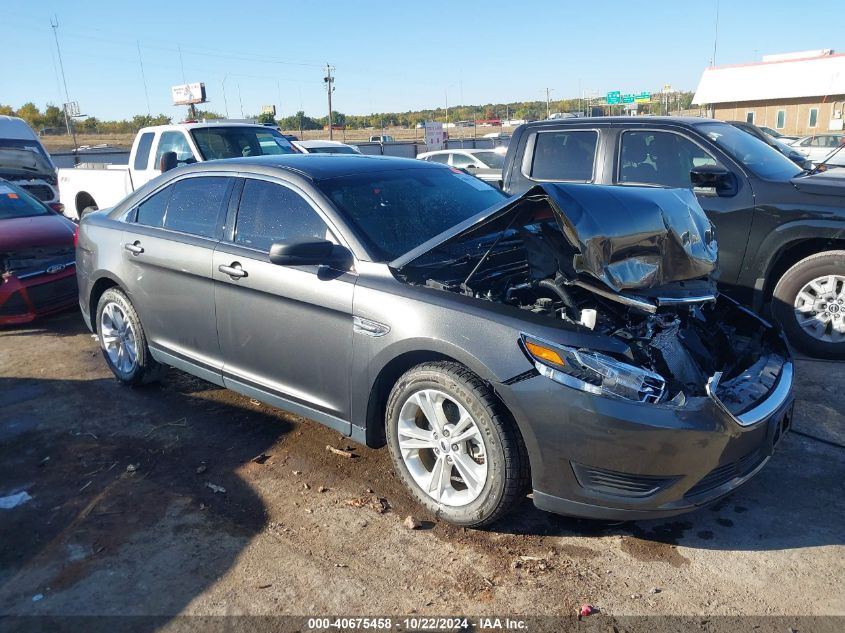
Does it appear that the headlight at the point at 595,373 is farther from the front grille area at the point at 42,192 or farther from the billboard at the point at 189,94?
the billboard at the point at 189,94

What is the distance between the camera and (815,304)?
5.25 m

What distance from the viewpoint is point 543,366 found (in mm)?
2859

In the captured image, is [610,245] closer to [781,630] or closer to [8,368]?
[781,630]

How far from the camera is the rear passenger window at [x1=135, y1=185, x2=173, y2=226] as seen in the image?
4797mm

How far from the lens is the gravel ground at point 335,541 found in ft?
9.12

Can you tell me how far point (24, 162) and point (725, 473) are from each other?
489 inches

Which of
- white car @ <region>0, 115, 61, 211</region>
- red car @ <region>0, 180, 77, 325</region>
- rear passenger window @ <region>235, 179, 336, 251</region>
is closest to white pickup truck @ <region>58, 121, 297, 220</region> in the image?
white car @ <region>0, 115, 61, 211</region>

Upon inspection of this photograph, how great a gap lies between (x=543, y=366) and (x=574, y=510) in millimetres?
655

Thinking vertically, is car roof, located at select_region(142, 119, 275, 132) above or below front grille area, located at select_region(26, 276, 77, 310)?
above

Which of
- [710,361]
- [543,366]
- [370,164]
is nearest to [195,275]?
[370,164]

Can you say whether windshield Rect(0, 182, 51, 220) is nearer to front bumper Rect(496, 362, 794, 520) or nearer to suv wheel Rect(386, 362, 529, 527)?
suv wheel Rect(386, 362, 529, 527)

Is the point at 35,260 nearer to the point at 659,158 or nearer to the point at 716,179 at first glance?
the point at 659,158

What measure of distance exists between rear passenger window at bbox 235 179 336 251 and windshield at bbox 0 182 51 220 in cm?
472

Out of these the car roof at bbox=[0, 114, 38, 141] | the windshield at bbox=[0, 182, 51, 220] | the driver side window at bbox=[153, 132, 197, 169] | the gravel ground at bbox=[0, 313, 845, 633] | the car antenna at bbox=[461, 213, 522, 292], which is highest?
the car roof at bbox=[0, 114, 38, 141]
